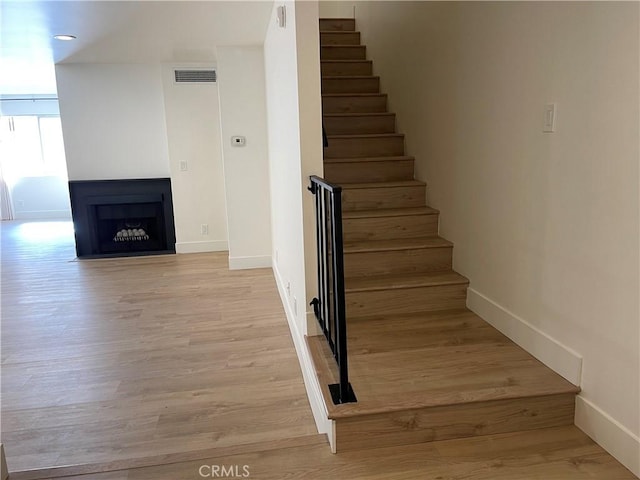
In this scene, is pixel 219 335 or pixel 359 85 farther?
pixel 359 85

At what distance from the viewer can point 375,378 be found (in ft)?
6.91

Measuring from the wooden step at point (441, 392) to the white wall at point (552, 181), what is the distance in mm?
130

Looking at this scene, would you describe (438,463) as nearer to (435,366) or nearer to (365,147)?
(435,366)

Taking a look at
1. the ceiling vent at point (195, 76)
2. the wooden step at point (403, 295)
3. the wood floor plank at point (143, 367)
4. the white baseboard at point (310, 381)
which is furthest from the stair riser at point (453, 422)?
the ceiling vent at point (195, 76)

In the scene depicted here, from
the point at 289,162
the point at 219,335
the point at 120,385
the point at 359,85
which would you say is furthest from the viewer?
the point at 359,85

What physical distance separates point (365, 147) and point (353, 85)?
91 cm

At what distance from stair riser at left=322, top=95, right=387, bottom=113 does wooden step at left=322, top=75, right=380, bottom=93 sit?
0.82 feet

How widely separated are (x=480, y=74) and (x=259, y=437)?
7.29 ft

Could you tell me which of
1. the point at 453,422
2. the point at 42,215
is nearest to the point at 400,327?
the point at 453,422

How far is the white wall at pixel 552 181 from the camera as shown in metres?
1.72

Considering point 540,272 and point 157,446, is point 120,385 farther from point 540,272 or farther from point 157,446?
point 540,272

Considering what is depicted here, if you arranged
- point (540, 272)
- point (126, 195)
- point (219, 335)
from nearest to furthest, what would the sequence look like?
point (540, 272) < point (219, 335) < point (126, 195)

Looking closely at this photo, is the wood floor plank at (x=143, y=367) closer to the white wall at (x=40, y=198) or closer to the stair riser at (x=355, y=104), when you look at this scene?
the stair riser at (x=355, y=104)

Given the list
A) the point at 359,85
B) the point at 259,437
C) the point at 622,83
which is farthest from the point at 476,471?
the point at 359,85
